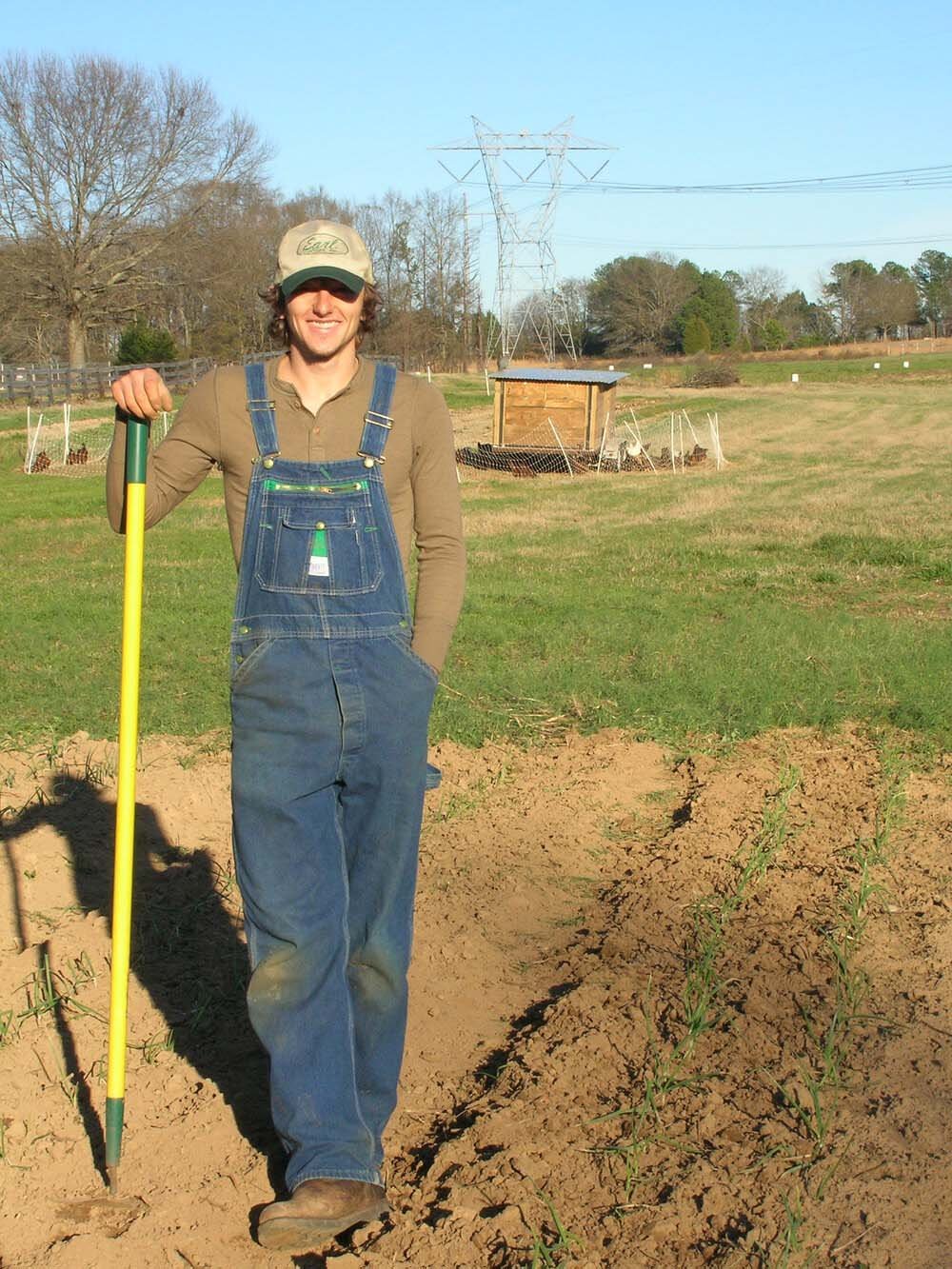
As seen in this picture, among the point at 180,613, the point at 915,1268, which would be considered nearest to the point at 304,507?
the point at 915,1268

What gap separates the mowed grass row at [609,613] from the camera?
26.1 ft

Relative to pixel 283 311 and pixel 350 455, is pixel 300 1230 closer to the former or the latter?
pixel 350 455

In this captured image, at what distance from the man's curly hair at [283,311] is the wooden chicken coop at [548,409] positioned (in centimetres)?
2423

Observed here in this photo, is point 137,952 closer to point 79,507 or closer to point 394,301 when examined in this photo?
point 79,507

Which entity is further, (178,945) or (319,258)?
(178,945)

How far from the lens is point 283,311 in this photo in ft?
10.8

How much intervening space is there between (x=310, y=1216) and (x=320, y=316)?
206 centimetres

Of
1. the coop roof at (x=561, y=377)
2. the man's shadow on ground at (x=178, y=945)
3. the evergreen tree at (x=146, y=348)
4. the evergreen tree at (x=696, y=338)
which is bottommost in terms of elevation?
the man's shadow on ground at (x=178, y=945)

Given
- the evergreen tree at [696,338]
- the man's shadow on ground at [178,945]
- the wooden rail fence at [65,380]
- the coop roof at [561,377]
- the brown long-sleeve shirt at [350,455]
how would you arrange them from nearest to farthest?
the brown long-sleeve shirt at [350,455], the man's shadow on ground at [178,945], the coop roof at [561,377], the wooden rail fence at [65,380], the evergreen tree at [696,338]

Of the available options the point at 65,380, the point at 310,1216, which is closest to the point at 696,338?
the point at 65,380

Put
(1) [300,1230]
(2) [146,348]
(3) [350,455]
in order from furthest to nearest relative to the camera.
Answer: (2) [146,348]
(3) [350,455]
(1) [300,1230]

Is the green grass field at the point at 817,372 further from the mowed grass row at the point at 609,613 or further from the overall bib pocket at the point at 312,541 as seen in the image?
the overall bib pocket at the point at 312,541

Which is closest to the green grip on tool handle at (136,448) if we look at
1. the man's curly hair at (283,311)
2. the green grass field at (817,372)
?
the man's curly hair at (283,311)

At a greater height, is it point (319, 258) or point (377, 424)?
point (319, 258)
